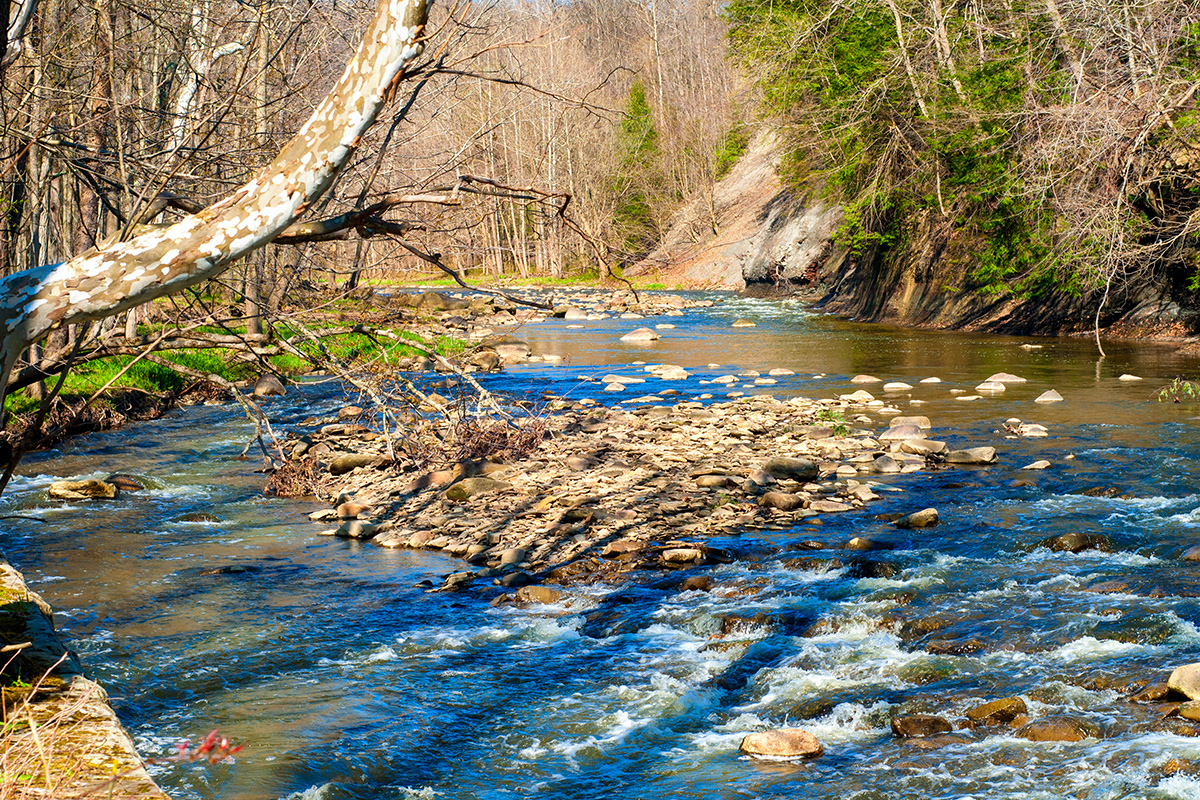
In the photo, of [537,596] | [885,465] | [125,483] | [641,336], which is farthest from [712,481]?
[641,336]

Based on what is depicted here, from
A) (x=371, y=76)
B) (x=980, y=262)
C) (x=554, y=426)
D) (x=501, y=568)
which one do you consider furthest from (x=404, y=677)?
(x=980, y=262)

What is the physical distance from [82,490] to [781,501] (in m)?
7.49

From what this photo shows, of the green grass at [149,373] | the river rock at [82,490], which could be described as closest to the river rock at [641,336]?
the green grass at [149,373]

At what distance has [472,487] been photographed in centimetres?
1058

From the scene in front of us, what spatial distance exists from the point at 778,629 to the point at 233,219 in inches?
185

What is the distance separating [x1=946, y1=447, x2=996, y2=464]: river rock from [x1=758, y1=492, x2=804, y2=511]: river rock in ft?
8.21

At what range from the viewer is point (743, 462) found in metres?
11.4

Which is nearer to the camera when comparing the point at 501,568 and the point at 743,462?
the point at 501,568

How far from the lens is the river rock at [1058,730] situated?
16.6 ft

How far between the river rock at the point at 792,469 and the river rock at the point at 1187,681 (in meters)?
5.43

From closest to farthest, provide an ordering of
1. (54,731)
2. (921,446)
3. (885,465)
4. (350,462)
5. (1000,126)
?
1. (54,731)
2. (885,465)
3. (921,446)
4. (350,462)
5. (1000,126)

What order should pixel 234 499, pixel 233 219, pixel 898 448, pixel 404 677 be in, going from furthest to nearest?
pixel 898 448 < pixel 234 499 < pixel 404 677 < pixel 233 219

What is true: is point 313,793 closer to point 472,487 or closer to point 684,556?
point 684,556

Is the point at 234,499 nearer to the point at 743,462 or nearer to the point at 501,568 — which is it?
the point at 501,568
